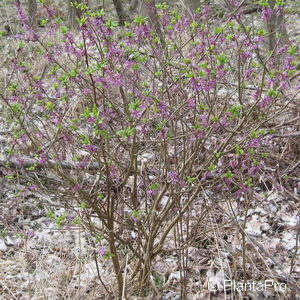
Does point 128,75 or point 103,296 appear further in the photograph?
point 103,296

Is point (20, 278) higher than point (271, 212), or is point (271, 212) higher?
point (271, 212)

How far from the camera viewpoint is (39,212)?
4.16 metres

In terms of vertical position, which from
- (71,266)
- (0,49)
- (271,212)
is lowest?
(71,266)

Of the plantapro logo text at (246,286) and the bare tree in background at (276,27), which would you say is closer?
the bare tree in background at (276,27)

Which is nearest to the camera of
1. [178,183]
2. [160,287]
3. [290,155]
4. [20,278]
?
[178,183]

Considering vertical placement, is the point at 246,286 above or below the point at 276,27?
below

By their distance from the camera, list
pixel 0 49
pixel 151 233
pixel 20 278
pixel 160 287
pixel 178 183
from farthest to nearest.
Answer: pixel 0 49
pixel 20 278
pixel 160 287
pixel 151 233
pixel 178 183

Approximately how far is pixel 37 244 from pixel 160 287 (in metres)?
1.27

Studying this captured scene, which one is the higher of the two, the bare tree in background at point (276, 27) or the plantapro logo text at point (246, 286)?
the bare tree in background at point (276, 27)

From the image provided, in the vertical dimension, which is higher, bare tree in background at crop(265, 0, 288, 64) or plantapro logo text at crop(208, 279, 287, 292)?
bare tree in background at crop(265, 0, 288, 64)

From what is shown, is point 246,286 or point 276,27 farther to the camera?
point 276,27

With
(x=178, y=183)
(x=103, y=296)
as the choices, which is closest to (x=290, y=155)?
(x=178, y=183)

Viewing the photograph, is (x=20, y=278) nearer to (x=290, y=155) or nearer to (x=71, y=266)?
(x=71, y=266)

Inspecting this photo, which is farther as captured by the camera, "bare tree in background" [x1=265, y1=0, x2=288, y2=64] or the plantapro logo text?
the plantapro logo text
